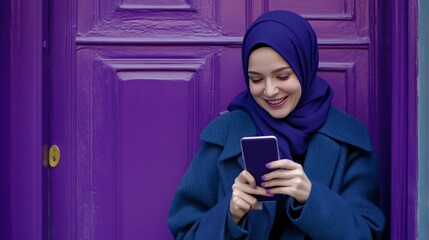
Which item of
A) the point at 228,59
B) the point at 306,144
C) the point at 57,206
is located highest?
the point at 228,59

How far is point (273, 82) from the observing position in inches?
97.0

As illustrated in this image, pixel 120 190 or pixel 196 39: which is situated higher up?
pixel 196 39

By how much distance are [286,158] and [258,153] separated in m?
0.24

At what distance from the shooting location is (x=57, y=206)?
9.40ft

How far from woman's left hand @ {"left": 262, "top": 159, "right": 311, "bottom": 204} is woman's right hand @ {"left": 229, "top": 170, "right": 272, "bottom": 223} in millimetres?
28

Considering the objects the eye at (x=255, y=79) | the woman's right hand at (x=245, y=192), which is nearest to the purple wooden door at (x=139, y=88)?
the eye at (x=255, y=79)

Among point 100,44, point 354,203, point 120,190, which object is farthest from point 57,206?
point 354,203

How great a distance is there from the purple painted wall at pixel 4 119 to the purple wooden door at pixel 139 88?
0.47 feet

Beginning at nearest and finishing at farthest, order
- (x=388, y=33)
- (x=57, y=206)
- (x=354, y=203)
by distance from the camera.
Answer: (x=354, y=203) < (x=388, y=33) < (x=57, y=206)

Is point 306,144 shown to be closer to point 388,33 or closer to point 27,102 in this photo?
point 388,33

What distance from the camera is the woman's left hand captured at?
226cm

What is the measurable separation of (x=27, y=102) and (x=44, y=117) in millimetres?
75

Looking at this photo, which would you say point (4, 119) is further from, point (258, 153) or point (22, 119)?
point (258, 153)

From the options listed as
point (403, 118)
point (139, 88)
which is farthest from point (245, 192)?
point (139, 88)
